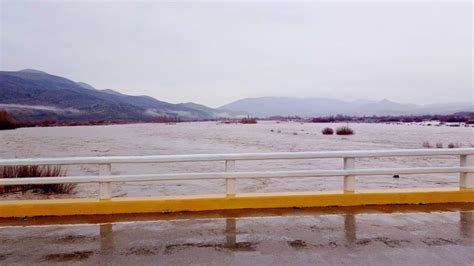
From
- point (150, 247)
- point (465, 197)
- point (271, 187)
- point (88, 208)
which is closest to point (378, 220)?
point (465, 197)

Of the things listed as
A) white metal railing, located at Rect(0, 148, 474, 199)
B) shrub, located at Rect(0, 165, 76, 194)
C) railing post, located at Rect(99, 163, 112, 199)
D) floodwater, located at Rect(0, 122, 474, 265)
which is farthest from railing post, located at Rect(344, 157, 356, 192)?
shrub, located at Rect(0, 165, 76, 194)

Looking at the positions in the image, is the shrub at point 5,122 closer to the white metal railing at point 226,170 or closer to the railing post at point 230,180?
the white metal railing at point 226,170

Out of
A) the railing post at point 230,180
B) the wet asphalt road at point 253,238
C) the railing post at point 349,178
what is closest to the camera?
the wet asphalt road at point 253,238

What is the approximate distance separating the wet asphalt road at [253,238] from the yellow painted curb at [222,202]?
0.24 m

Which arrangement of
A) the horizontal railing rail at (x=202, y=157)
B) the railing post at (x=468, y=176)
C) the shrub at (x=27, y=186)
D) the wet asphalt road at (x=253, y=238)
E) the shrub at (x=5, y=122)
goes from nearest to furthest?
the wet asphalt road at (x=253, y=238)
the horizontal railing rail at (x=202, y=157)
the railing post at (x=468, y=176)
the shrub at (x=27, y=186)
the shrub at (x=5, y=122)

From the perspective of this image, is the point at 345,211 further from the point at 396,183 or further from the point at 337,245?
the point at 396,183

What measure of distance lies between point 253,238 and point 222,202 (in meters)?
1.70

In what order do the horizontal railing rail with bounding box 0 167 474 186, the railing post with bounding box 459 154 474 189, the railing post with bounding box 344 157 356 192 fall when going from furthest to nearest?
the railing post with bounding box 459 154 474 189 < the railing post with bounding box 344 157 356 192 < the horizontal railing rail with bounding box 0 167 474 186

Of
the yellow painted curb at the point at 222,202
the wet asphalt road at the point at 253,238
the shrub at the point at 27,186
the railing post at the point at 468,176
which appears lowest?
the shrub at the point at 27,186

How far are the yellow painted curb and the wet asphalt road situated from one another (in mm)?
238

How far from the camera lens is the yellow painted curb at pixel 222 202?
7074mm

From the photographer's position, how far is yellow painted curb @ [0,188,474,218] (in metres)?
7.07

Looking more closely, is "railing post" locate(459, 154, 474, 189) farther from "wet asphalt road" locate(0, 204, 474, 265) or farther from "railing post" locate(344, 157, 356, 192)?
"railing post" locate(344, 157, 356, 192)

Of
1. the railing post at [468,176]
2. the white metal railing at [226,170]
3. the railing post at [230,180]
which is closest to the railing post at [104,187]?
the white metal railing at [226,170]
